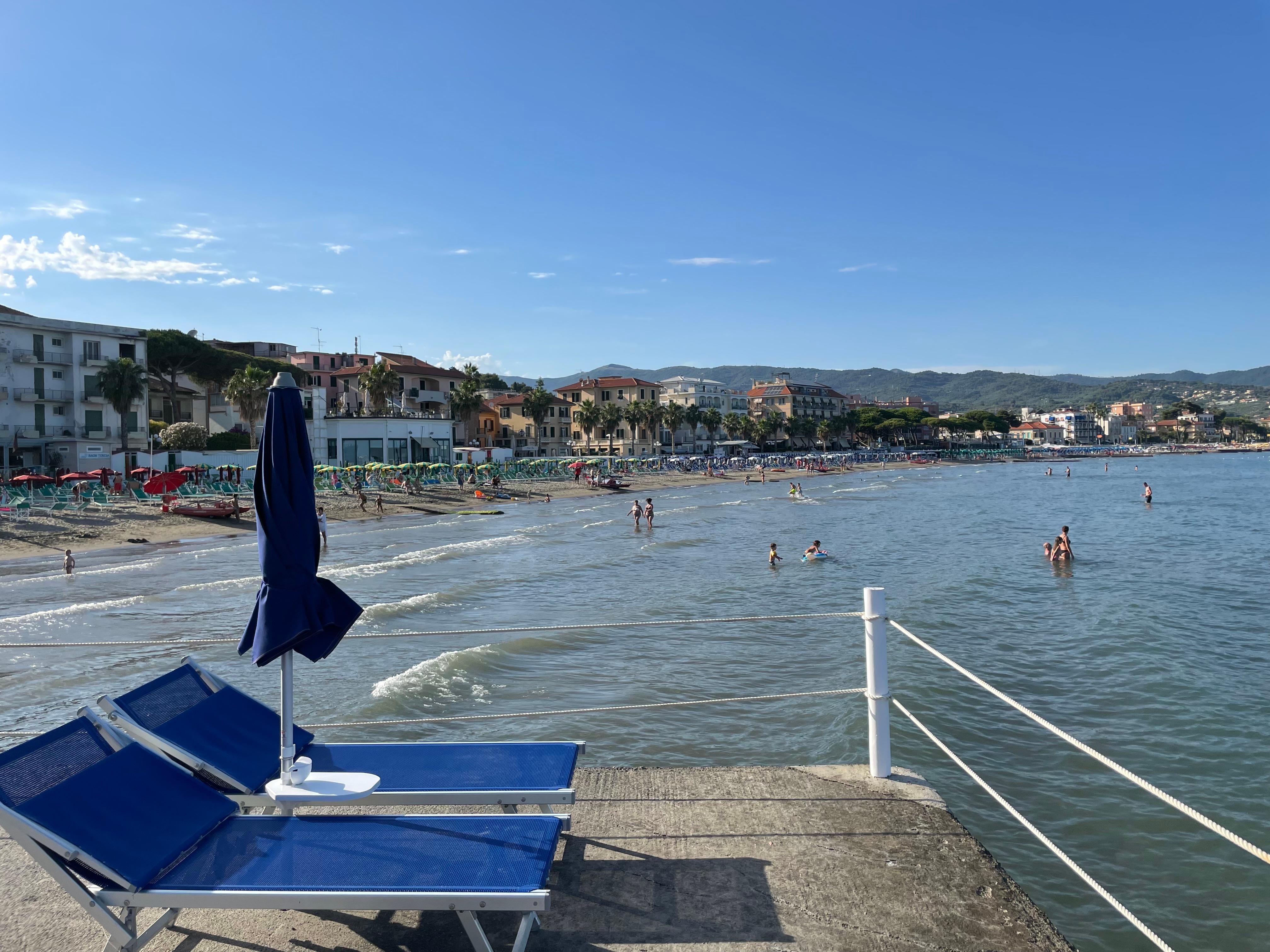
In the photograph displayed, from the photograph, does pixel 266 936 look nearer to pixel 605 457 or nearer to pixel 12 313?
pixel 12 313

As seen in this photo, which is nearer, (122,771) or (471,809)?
(122,771)

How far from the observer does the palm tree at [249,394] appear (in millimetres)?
55812

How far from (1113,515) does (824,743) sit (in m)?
41.7

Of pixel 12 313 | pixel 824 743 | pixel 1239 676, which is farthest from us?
pixel 12 313

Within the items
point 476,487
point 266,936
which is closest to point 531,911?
point 266,936

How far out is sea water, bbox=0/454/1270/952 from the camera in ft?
23.6

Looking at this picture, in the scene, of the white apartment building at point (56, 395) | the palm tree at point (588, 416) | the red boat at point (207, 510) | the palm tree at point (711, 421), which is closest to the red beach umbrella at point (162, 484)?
the red boat at point (207, 510)

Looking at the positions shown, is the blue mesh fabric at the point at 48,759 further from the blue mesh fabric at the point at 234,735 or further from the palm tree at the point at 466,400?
the palm tree at the point at 466,400

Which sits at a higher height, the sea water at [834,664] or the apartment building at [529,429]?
the apartment building at [529,429]

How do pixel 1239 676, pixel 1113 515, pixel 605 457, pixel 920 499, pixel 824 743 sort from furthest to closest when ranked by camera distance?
pixel 605 457 < pixel 920 499 < pixel 1113 515 < pixel 1239 676 < pixel 824 743

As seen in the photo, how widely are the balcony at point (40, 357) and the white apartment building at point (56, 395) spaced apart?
0.11 feet

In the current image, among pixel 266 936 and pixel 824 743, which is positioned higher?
pixel 266 936

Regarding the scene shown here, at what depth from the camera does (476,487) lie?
194 feet

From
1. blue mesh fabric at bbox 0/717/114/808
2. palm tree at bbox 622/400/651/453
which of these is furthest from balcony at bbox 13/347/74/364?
palm tree at bbox 622/400/651/453
